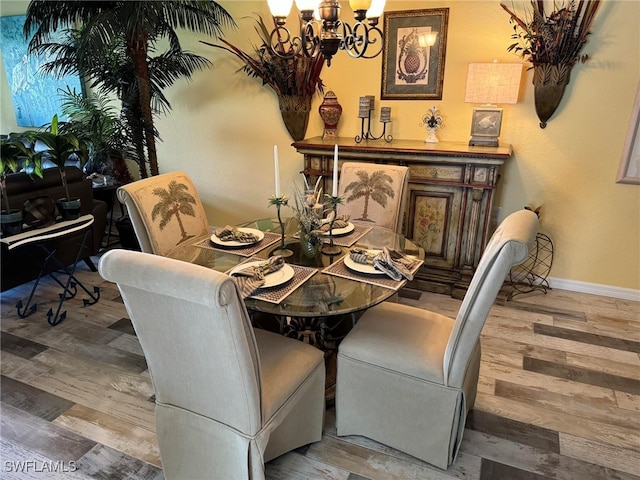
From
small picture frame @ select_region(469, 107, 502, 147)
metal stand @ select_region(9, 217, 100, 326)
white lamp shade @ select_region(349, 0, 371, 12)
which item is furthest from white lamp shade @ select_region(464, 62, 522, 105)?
metal stand @ select_region(9, 217, 100, 326)

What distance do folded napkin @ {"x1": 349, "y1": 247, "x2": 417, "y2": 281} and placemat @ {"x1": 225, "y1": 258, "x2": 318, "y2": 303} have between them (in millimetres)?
218

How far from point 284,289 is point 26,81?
5.34 metres

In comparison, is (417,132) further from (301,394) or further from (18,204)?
(18,204)

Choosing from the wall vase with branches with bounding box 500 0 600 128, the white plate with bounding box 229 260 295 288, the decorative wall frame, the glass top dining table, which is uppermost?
the wall vase with branches with bounding box 500 0 600 128

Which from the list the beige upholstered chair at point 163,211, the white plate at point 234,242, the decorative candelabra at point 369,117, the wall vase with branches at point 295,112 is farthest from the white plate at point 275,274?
the wall vase with branches at point 295,112

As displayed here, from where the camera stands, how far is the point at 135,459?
1.77 meters

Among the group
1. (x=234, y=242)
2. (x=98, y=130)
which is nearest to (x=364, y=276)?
(x=234, y=242)

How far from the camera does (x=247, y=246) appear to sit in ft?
6.88

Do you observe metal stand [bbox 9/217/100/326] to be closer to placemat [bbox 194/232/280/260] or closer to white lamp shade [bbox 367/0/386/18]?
placemat [bbox 194/232/280/260]

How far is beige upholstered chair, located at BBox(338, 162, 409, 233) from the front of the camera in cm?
259

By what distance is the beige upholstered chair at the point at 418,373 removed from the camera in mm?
1495

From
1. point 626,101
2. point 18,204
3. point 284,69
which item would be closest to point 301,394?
point 18,204

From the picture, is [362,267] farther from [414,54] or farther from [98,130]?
[98,130]

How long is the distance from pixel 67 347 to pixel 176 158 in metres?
2.46
